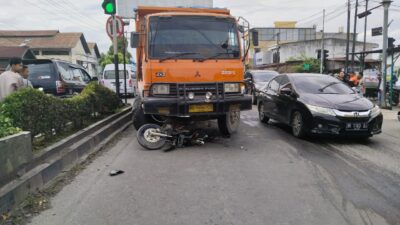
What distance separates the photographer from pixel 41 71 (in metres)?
11.9

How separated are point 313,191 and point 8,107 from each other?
447 cm

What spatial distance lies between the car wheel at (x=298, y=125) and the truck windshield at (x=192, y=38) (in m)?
2.07

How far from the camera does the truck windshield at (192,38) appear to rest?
28.7 feet

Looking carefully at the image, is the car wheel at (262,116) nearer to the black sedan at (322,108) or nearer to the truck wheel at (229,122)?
the black sedan at (322,108)

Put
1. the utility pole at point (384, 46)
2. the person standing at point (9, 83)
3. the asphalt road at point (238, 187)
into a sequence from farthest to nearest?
the utility pole at point (384, 46), the person standing at point (9, 83), the asphalt road at point (238, 187)

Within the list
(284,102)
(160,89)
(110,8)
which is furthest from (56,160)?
(110,8)

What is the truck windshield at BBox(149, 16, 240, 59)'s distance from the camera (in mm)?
8750

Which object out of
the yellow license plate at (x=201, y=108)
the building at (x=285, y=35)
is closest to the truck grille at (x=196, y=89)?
the yellow license plate at (x=201, y=108)

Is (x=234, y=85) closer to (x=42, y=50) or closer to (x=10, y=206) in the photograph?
(x=10, y=206)

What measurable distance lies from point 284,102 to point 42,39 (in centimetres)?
4765

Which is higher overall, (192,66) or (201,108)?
(192,66)

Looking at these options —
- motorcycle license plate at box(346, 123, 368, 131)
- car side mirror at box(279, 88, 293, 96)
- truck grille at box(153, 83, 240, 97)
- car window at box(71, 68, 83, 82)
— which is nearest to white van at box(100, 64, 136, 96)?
car window at box(71, 68, 83, 82)

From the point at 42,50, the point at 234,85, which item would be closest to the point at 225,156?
the point at 234,85

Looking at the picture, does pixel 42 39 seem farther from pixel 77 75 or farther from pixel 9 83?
pixel 9 83
